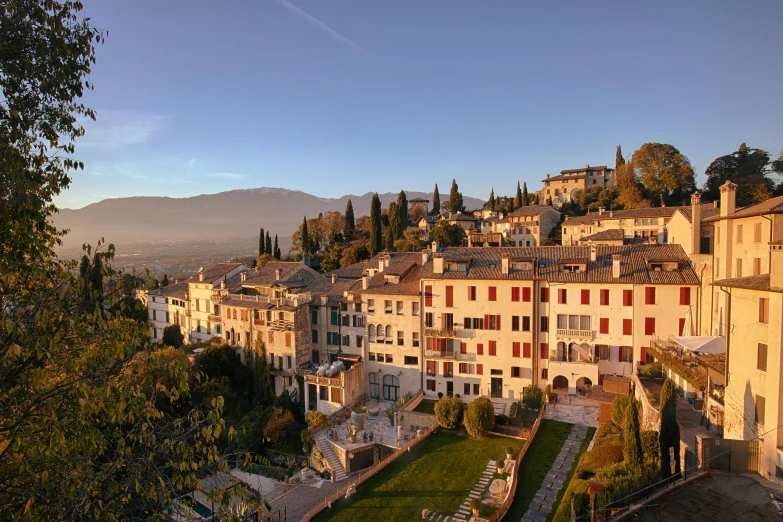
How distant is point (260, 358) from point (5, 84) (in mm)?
37521

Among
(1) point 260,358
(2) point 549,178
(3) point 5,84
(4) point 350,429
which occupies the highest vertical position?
(2) point 549,178

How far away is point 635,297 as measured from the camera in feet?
117

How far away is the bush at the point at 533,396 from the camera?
120 feet

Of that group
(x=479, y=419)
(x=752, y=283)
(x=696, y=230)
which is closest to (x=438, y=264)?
(x=479, y=419)

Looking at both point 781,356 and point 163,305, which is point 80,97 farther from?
point 163,305

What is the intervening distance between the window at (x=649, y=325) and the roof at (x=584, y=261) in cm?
270

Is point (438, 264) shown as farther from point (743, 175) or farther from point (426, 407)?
point (743, 175)

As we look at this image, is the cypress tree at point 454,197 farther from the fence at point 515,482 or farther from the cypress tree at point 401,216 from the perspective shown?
the fence at point 515,482

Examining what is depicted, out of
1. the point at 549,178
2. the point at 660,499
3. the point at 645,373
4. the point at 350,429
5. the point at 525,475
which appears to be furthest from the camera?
the point at 549,178

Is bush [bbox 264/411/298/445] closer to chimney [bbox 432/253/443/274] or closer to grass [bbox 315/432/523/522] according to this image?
grass [bbox 315/432/523/522]

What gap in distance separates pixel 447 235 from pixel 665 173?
109 ft

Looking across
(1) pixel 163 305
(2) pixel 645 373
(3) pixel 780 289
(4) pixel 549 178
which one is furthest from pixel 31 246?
(4) pixel 549 178

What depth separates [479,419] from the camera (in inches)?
1277

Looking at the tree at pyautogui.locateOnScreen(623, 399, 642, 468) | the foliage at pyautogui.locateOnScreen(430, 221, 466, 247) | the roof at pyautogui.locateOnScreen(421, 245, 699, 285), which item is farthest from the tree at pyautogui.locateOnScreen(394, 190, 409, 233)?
the tree at pyautogui.locateOnScreen(623, 399, 642, 468)
